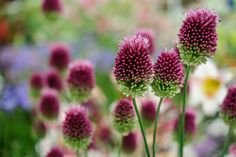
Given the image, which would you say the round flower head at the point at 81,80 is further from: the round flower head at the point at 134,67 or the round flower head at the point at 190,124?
the round flower head at the point at 134,67

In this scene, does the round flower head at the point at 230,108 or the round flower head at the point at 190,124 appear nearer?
the round flower head at the point at 230,108

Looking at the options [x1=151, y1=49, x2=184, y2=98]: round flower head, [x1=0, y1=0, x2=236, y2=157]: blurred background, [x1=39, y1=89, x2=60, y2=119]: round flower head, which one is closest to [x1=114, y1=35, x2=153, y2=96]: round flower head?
[x1=151, y1=49, x2=184, y2=98]: round flower head

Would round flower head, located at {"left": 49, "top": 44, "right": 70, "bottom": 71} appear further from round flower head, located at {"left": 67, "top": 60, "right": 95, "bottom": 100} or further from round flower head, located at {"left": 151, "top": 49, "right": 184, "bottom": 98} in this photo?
round flower head, located at {"left": 151, "top": 49, "right": 184, "bottom": 98}

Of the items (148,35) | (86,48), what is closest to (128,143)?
(148,35)

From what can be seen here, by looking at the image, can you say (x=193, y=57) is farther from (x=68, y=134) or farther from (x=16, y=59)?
(x=16, y=59)

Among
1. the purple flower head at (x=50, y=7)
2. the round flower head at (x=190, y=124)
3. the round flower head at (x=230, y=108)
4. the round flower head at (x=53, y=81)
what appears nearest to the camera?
the round flower head at (x=230, y=108)

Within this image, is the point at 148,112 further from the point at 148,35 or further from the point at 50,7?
the point at 50,7

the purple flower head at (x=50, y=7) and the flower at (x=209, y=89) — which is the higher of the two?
the purple flower head at (x=50, y=7)

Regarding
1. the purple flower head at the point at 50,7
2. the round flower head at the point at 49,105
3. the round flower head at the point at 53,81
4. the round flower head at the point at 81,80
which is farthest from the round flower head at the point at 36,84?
the round flower head at the point at 81,80
